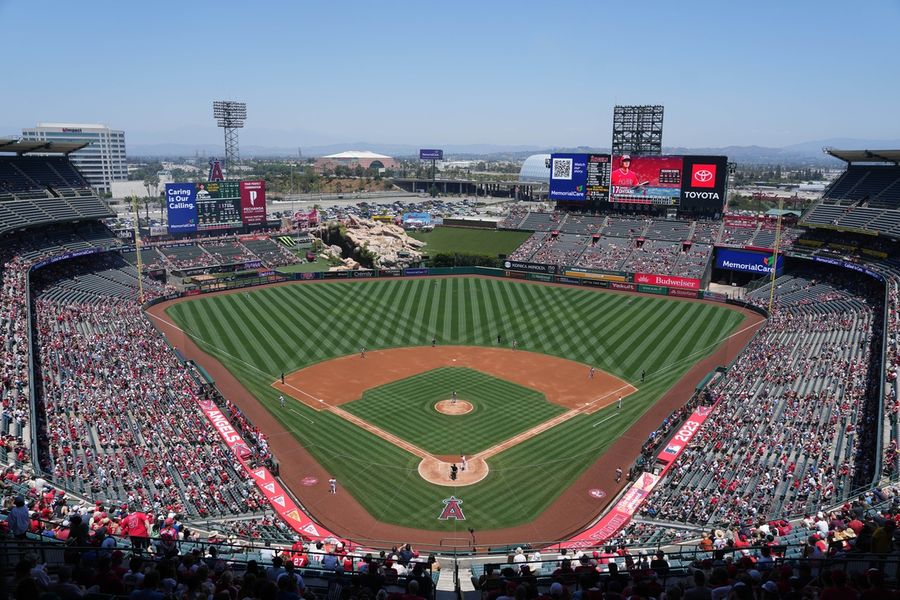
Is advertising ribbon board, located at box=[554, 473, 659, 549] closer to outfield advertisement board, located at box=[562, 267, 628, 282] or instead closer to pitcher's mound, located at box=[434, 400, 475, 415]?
pitcher's mound, located at box=[434, 400, 475, 415]

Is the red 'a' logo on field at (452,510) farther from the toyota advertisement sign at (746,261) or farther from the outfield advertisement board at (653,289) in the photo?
the toyota advertisement sign at (746,261)

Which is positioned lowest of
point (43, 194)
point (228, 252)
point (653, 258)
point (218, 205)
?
point (228, 252)

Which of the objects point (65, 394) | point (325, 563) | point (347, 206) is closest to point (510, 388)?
point (65, 394)

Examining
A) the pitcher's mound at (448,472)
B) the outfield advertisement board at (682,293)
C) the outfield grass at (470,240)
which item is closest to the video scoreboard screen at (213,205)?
the outfield grass at (470,240)

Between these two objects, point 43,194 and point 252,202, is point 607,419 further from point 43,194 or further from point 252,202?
point 252,202

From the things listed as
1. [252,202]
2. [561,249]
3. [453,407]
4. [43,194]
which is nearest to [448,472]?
[453,407]

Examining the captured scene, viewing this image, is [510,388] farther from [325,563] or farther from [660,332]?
[325,563]

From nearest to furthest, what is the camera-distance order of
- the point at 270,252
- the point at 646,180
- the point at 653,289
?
the point at 653,289 → the point at 646,180 → the point at 270,252
